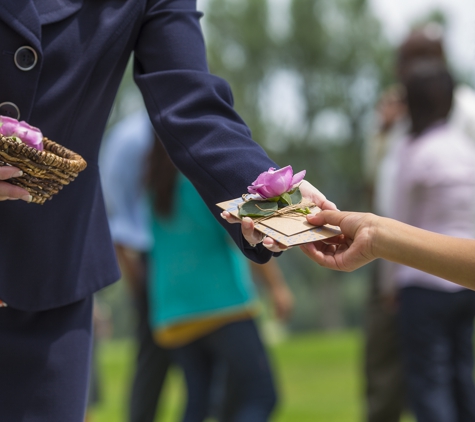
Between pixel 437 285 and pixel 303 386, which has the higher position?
pixel 437 285

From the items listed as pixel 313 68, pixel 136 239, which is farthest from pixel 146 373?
pixel 313 68

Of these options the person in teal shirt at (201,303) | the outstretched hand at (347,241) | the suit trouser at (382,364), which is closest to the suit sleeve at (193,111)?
the outstretched hand at (347,241)

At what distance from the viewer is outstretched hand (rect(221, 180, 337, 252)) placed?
4.73ft

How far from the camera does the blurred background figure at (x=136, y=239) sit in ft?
13.7

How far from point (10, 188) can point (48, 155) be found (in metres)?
0.10

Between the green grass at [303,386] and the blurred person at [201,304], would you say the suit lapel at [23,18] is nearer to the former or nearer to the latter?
the blurred person at [201,304]

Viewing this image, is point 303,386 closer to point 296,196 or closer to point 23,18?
point 296,196

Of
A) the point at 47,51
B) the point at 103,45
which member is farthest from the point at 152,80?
the point at 47,51

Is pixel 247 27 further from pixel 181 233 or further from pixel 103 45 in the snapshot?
pixel 103 45

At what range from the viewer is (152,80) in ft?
5.68

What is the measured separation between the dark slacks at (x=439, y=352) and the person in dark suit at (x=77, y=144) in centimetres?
200

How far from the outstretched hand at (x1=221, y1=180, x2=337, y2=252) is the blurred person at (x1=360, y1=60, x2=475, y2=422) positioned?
193cm

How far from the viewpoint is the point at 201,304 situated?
11.4ft

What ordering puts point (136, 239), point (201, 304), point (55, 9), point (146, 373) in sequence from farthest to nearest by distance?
point (136, 239), point (146, 373), point (201, 304), point (55, 9)
